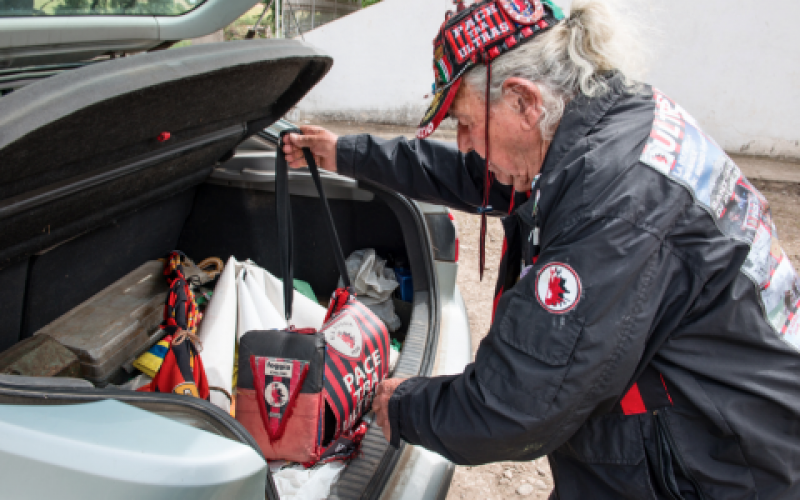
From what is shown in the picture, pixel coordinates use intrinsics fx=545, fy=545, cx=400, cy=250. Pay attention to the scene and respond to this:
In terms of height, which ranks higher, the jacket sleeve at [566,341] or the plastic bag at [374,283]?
the jacket sleeve at [566,341]

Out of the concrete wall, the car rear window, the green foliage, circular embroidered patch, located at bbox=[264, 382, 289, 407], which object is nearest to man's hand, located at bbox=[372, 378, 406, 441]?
circular embroidered patch, located at bbox=[264, 382, 289, 407]

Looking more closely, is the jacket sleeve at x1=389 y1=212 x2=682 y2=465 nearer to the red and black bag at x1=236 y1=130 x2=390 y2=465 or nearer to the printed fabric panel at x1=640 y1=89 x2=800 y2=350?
the printed fabric panel at x1=640 y1=89 x2=800 y2=350

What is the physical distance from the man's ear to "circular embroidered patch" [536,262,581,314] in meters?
0.35

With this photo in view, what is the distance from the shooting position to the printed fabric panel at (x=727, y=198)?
3.39 feet

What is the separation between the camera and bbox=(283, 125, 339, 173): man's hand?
1.82 meters

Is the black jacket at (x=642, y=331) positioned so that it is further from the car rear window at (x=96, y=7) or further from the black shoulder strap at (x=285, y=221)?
the car rear window at (x=96, y=7)

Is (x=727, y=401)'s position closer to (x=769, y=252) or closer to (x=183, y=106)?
(x=769, y=252)

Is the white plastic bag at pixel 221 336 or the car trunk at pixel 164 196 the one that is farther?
the white plastic bag at pixel 221 336

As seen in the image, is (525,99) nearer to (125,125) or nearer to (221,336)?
(125,125)

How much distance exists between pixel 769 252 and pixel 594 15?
2.06 ft

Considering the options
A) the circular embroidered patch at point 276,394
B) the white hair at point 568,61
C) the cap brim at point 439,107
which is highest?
the white hair at point 568,61

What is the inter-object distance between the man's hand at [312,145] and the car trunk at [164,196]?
10 centimetres

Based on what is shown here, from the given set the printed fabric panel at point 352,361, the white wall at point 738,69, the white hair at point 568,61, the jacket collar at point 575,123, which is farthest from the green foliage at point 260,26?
the jacket collar at point 575,123

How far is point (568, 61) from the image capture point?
1175 mm
